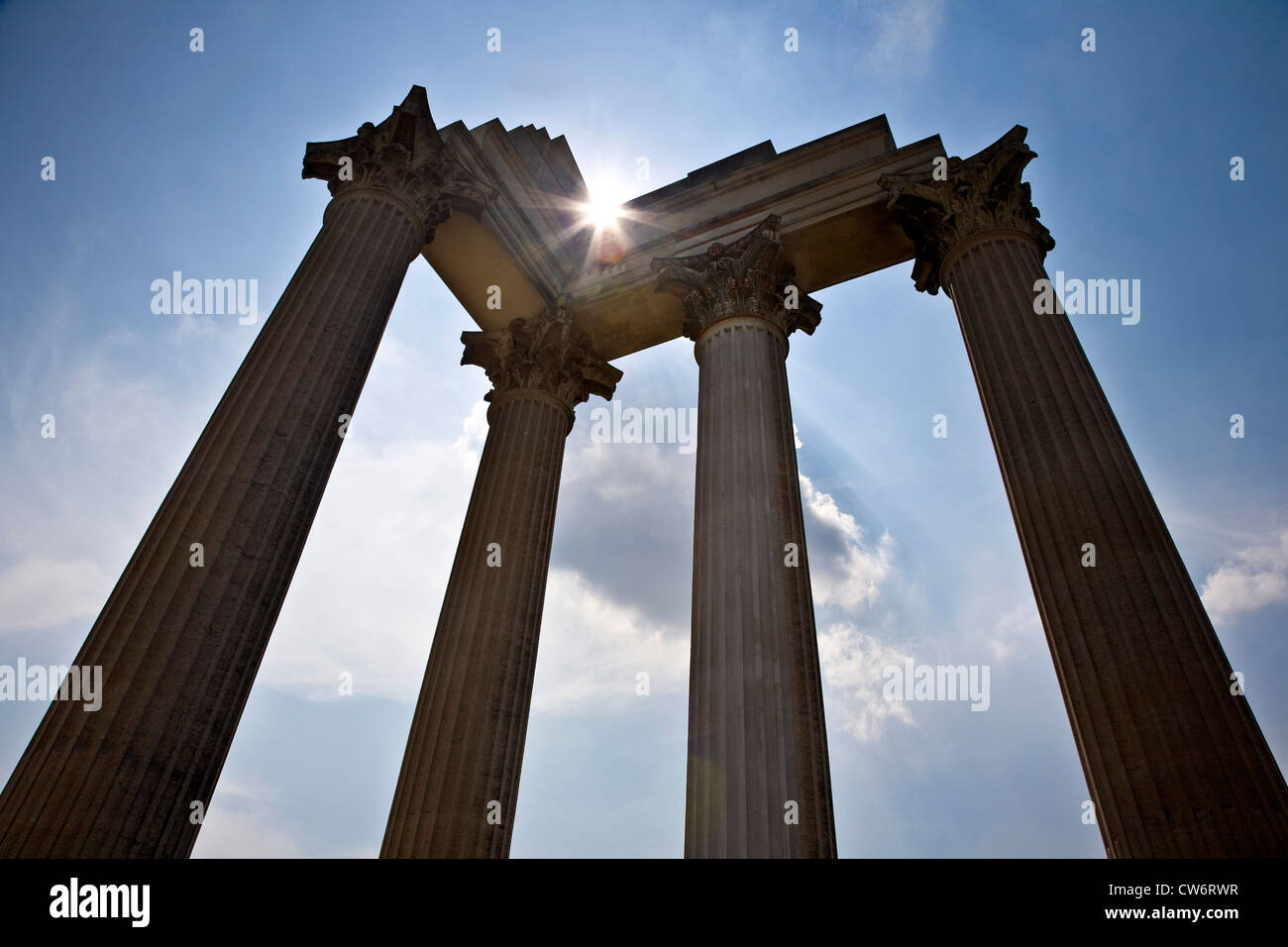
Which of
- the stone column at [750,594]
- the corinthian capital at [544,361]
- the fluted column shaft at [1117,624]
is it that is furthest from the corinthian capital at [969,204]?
the corinthian capital at [544,361]

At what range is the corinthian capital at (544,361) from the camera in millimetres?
30281

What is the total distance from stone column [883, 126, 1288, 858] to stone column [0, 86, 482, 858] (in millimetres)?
16248

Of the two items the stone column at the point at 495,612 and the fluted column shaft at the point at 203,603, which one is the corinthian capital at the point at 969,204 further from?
the fluted column shaft at the point at 203,603

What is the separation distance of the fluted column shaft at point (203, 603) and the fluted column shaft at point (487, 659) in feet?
25.2

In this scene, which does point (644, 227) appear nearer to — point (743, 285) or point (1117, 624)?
point (743, 285)

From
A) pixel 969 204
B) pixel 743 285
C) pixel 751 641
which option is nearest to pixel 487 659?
pixel 751 641

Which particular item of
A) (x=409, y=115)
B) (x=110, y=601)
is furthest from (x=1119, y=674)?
(x=409, y=115)

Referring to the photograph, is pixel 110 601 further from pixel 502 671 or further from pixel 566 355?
pixel 566 355

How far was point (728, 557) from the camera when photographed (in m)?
18.9

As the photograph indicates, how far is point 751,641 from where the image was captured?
17.1 metres
